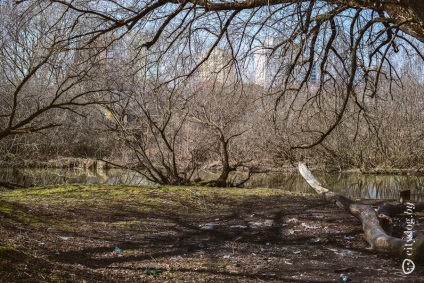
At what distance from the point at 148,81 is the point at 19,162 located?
20.3 feet

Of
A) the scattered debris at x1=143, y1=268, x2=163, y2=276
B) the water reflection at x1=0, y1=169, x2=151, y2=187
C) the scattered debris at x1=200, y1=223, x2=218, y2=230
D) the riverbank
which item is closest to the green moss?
the scattered debris at x1=143, y1=268, x2=163, y2=276

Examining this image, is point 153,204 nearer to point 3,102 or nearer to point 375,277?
point 375,277

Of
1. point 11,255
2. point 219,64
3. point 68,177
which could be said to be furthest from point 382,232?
point 68,177

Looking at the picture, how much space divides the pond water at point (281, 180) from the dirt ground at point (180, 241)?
6378mm

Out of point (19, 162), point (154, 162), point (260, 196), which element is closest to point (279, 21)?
point (260, 196)

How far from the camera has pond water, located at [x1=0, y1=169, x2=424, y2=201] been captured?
13617 millimetres

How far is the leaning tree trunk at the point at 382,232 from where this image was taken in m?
3.81

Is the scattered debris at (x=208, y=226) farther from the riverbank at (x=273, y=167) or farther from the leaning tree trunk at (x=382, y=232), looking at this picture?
the riverbank at (x=273, y=167)

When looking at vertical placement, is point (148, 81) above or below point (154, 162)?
above

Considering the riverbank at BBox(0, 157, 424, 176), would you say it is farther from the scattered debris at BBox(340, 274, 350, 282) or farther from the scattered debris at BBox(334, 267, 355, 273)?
the scattered debris at BBox(340, 274, 350, 282)

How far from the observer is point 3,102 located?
13.1 m

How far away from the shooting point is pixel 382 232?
4.52 m

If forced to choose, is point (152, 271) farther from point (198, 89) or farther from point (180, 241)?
point (198, 89)

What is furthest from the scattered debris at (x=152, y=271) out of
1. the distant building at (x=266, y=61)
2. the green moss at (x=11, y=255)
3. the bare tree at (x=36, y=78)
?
the bare tree at (x=36, y=78)
